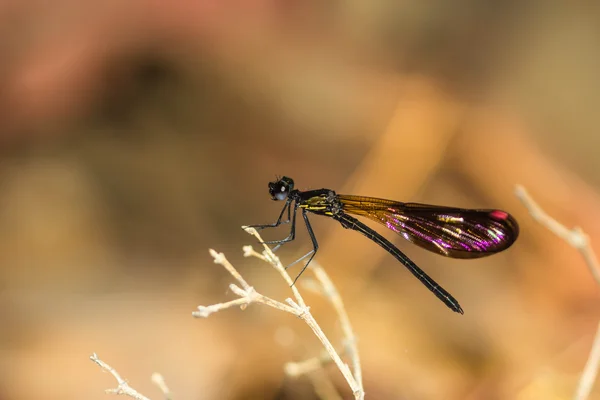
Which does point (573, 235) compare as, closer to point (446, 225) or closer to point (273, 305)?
point (273, 305)

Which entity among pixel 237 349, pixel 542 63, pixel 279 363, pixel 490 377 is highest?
pixel 542 63

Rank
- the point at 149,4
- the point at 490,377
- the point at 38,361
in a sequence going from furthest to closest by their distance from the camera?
the point at 149,4, the point at 38,361, the point at 490,377

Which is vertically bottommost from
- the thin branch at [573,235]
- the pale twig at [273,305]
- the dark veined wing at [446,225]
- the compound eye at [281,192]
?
the thin branch at [573,235]

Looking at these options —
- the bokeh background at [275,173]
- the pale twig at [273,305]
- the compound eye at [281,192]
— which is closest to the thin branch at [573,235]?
the pale twig at [273,305]

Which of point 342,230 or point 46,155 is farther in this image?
point 46,155

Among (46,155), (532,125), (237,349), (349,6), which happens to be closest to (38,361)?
(237,349)

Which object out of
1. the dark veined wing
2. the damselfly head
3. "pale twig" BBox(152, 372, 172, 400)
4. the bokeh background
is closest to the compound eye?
the damselfly head

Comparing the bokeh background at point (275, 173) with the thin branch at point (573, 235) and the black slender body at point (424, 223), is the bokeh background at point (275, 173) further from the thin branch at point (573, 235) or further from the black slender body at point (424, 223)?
the thin branch at point (573, 235)

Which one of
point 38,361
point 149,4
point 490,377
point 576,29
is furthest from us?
point 576,29

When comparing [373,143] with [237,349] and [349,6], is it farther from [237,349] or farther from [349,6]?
[237,349]
